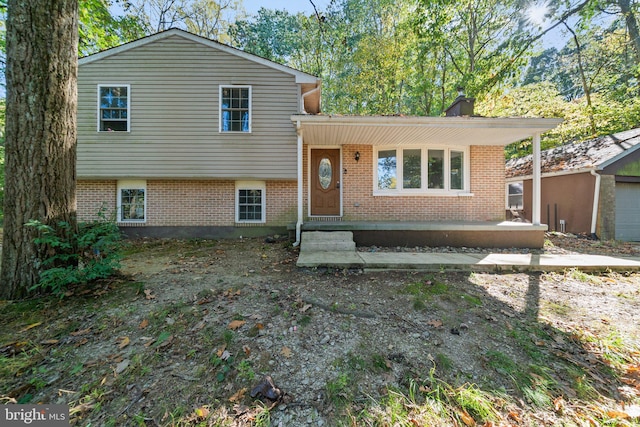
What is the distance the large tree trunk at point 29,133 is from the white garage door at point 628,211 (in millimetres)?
14277

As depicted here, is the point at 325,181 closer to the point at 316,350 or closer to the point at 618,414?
the point at 316,350

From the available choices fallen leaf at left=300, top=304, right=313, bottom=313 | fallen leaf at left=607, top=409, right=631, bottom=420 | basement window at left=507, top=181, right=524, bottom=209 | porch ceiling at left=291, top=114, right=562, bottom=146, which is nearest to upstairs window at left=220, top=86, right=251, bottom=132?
porch ceiling at left=291, top=114, right=562, bottom=146

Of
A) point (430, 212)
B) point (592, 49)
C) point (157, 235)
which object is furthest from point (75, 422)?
point (592, 49)

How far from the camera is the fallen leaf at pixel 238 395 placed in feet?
6.27

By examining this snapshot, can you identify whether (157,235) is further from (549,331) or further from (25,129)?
(549,331)

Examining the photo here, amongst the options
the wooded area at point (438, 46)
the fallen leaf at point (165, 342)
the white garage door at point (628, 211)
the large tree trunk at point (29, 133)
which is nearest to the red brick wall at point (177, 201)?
the large tree trunk at point (29, 133)

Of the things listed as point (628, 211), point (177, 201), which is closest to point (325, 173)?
point (177, 201)

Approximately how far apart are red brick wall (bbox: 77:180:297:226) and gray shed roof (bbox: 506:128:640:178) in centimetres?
1199

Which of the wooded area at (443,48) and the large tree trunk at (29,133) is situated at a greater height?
the wooded area at (443,48)

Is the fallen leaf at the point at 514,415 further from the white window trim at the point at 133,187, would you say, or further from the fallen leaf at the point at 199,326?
the white window trim at the point at 133,187

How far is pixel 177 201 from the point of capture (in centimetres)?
754

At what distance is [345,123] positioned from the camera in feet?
19.6

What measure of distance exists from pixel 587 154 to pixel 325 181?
10151 millimetres

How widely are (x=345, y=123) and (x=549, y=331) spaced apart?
4915 millimetres
